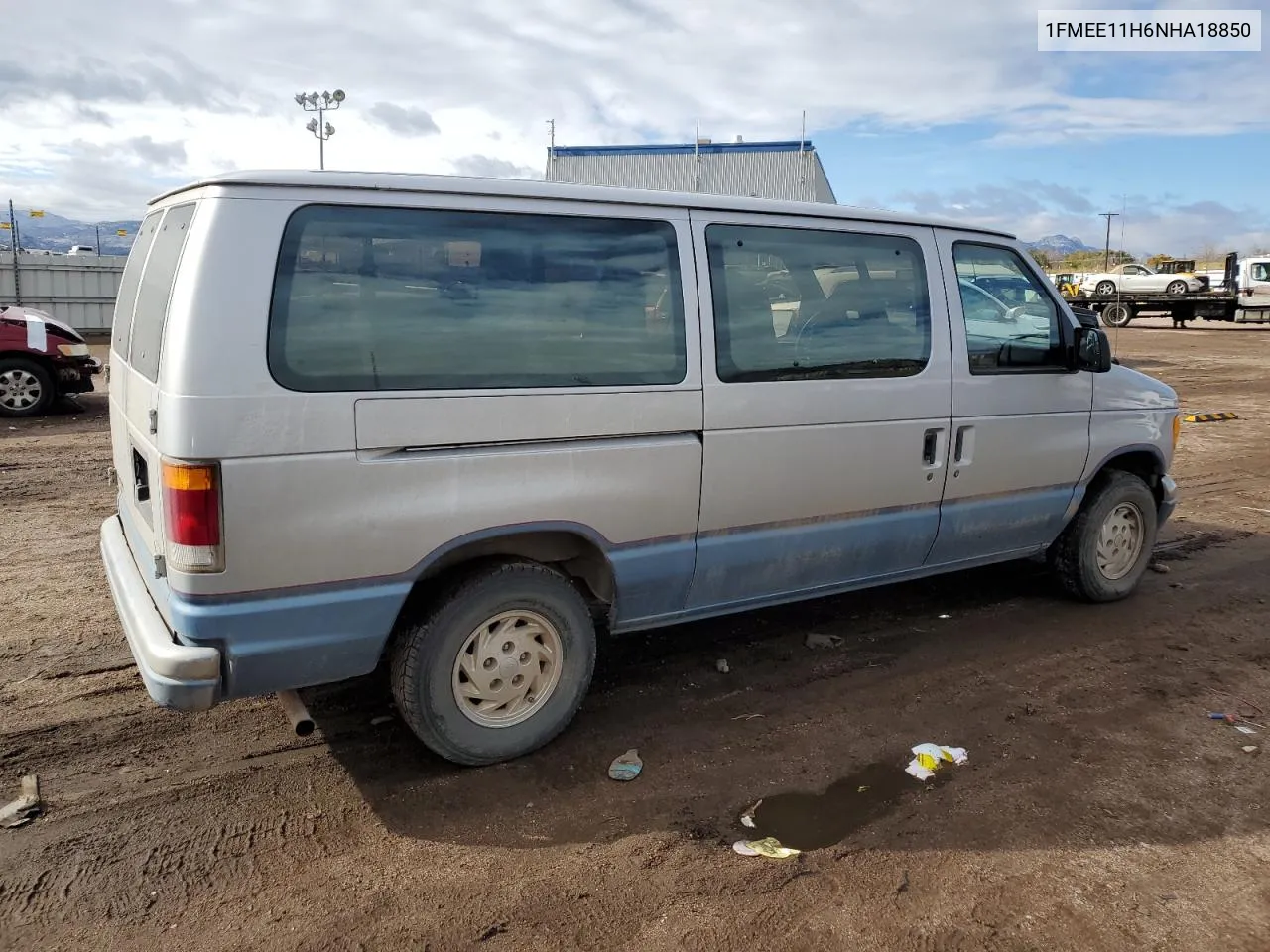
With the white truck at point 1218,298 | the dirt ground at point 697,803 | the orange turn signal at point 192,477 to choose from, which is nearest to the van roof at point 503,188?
the orange turn signal at point 192,477

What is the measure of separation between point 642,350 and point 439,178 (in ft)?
3.19

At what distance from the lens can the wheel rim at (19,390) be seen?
1155 centimetres

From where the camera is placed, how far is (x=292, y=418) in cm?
305

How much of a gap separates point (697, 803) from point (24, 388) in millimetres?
11383

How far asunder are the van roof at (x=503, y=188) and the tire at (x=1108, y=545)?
223cm

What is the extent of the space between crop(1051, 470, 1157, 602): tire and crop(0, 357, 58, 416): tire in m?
11.4

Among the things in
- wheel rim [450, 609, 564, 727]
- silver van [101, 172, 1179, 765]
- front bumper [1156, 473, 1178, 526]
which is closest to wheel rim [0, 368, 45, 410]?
silver van [101, 172, 1179, 765]

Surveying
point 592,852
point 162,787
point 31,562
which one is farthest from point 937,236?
point 31,562

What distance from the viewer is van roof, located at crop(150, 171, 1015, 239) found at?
3121mm

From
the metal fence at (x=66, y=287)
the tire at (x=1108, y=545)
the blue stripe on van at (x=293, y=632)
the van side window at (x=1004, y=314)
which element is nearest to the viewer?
the blue stripe on van at (x=293, y=632)

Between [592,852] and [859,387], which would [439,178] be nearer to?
[859,387]

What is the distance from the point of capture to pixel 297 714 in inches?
134

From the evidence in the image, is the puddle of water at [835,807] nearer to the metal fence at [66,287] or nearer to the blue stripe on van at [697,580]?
the blue stripe on van at [697,580]

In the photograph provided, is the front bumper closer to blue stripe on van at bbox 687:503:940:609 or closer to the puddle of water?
blue stripe on van at bbox 687:503:940:609
